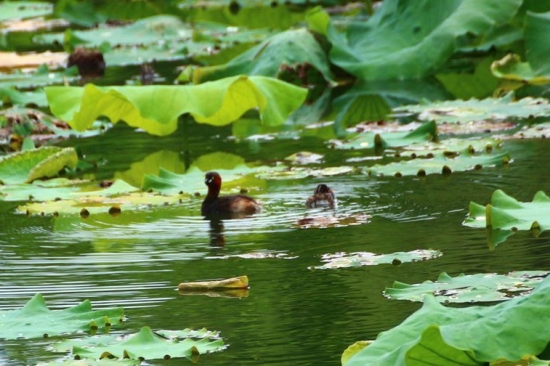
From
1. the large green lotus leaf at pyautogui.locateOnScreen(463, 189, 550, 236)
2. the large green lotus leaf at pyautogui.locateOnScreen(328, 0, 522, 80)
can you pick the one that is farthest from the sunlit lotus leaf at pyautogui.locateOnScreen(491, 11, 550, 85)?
the large green lotus leaf at pyautogui.locateOnScreen(463, 189, 550, 236)

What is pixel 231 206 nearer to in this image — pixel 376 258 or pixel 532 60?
pixel 376 258

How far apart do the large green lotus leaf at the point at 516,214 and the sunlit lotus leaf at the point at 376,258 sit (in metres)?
0.33

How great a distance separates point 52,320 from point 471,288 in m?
1.43

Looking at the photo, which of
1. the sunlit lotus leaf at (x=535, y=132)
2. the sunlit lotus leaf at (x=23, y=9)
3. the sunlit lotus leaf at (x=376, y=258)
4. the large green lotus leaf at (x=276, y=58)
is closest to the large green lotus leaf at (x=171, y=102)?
the sunlit lotus leaf at (x=535, y=132)

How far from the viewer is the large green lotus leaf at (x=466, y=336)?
368cm

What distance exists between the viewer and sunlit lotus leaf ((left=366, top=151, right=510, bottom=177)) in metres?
7.91

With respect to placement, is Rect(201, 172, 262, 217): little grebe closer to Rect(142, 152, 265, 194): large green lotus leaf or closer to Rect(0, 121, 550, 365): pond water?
Rect(0, 121, 550, 365): pond water

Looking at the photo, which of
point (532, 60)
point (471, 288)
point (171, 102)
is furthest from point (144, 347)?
point (532, 60)

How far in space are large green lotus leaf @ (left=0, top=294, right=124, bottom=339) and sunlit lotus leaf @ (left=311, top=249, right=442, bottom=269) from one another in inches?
Result: 44.5

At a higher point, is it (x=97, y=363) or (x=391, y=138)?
(x=391, y=138)

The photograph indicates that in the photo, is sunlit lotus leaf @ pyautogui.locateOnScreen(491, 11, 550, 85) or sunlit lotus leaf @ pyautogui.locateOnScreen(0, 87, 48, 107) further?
sunlit lotus leaf @ pyautogui.locateOnScreen(0, 87, 48, 107)

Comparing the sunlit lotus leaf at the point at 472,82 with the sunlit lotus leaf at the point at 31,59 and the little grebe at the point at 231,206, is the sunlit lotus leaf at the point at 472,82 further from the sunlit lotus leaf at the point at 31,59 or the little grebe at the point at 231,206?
the sunlit lotus leaf at the point at 31,59

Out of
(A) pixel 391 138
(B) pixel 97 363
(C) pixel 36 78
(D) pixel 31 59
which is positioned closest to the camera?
(B) pixel 97 363

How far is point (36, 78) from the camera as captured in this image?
45.5 ft
